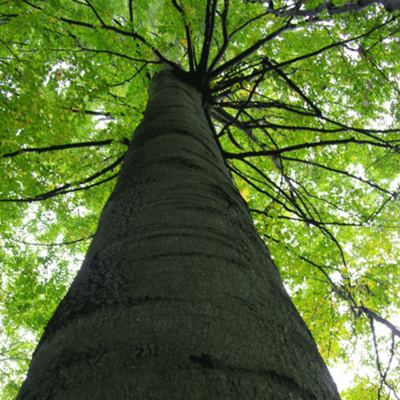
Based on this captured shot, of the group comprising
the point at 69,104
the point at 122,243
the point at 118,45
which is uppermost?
the point at 118,45

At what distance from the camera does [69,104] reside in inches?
121

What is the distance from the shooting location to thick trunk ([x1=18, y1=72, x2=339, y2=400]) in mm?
397

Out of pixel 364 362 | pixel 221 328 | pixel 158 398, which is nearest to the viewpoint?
pixel 158 398

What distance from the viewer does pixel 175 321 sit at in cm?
48

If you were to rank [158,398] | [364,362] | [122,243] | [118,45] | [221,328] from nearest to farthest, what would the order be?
1. [158,398]
2. [221,328]
3. [122,243]
4. [118,45]
5. [364,362]

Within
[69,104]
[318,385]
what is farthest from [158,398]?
[69,104]

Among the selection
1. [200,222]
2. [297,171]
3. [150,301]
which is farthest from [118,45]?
[297,171]

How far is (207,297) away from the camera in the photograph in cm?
55

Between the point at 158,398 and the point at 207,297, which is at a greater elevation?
the point at 207,297

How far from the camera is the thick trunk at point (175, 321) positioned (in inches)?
15.6

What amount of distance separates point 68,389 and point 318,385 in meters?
0.42

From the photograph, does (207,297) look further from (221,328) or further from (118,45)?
(118,45)

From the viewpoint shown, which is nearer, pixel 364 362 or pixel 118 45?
pixel 118 45

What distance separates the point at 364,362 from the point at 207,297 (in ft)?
28.4
